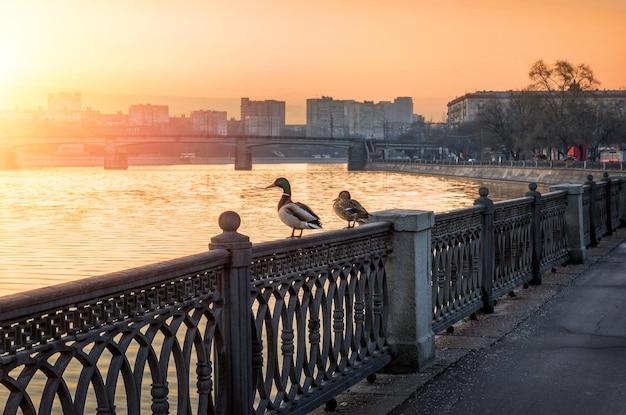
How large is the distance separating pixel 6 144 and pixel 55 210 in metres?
104

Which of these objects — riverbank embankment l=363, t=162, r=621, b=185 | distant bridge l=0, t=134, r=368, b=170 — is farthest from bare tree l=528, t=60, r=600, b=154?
distant bridge l=0, t=134, r=368, b=170

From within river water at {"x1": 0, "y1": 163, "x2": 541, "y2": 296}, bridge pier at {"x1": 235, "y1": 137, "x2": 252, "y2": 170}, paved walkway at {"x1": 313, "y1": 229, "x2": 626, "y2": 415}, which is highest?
bridge pier at {"x1": 235, "y1": 137, "x2": 252, "y2": 170}

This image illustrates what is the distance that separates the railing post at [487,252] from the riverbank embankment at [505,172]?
51372 mm

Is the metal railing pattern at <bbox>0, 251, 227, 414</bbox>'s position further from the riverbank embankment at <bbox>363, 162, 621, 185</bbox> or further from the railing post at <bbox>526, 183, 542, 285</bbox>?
the riverbank embankment at <bbox>363, 162, 621, 185</bbox>

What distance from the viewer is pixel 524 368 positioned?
807cm

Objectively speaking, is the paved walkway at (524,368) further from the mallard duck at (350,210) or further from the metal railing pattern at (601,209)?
the metal railing pattern at (601,209)

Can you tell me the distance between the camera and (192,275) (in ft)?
16.3

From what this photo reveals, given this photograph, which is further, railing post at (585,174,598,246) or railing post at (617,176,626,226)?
railing post at (617,176,626,226)

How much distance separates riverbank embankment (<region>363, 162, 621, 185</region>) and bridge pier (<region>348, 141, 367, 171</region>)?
21.7 ft

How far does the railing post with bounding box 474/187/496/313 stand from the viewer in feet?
34.9

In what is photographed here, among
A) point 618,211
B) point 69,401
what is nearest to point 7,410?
point 69,401

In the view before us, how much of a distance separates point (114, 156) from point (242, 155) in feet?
74.0

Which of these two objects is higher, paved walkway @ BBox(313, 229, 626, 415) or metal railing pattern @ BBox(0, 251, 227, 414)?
metal railing pattern @ BBox(0, 251, 227, 414)

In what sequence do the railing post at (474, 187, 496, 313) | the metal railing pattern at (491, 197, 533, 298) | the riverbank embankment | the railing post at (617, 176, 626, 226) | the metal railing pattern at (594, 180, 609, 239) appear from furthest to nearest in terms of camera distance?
the riverbank embankment < the railing post at (617, 176, 626, 226) < the metal railing pattern at (594, 180, 609, 239) < the metal railing pattern at (491, 197, 533, 298) < the railing post at (474, 187, 496, 313)
